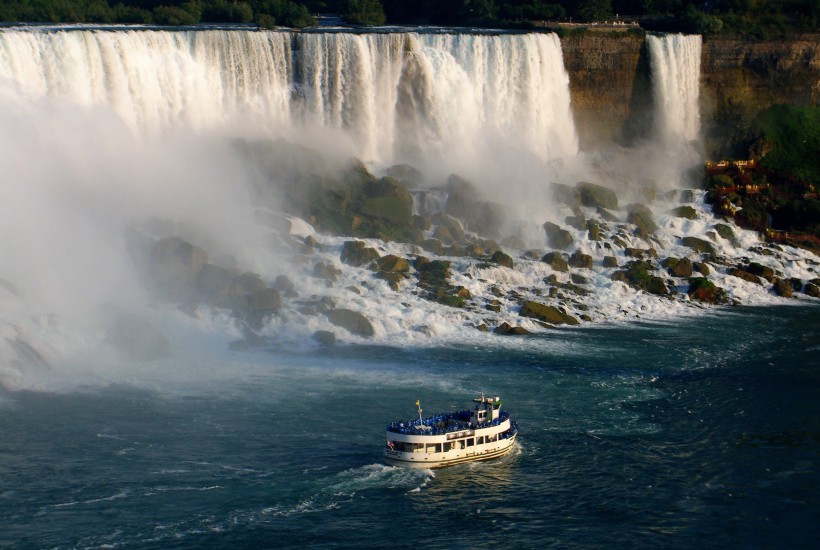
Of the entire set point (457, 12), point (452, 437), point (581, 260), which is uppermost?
point (457, 12)

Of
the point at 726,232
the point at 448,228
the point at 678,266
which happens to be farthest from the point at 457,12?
the point at 678,266

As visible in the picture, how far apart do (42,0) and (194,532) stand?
167 feet

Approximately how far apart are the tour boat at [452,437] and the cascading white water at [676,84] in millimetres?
39430

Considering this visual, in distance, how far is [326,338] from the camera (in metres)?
43.7

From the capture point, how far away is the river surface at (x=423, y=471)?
2773 centimetres

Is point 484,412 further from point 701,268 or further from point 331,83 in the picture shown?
point 331,83

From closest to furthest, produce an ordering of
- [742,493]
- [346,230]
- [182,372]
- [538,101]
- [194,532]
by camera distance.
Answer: [194,532], [742,493], [182,372], [346,230], [538,101]

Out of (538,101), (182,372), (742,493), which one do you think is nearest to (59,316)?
(182,372)

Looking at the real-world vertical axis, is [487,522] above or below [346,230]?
below

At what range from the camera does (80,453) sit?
3191cm

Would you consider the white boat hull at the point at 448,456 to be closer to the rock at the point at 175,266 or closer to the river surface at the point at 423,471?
the river surface at the point at 423,471

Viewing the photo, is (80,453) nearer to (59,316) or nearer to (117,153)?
(59,316)

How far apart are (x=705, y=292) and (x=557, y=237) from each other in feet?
23.3

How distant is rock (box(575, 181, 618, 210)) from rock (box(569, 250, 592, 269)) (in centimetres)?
668
